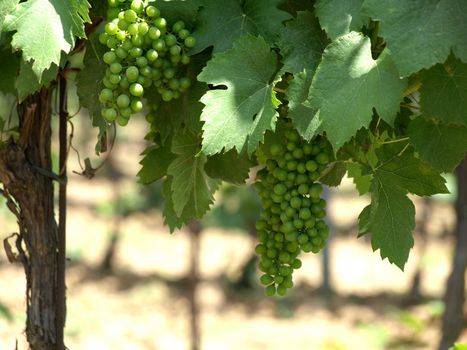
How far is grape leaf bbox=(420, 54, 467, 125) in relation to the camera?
1.27 meters

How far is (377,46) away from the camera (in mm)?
1354

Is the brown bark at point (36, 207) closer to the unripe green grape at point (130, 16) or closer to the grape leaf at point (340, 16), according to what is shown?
the unripe green grape at point (130, 16)

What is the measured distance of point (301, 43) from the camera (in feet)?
4.46

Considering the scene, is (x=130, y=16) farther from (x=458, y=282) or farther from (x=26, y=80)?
(x=458, y=282)

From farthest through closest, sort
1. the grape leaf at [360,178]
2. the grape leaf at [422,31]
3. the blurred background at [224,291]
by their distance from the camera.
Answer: the blurred background at [224,291], the grape leaf at [360,178], the grape leaf at [422,31]

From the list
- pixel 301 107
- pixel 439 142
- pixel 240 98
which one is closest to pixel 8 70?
pixel 240 98

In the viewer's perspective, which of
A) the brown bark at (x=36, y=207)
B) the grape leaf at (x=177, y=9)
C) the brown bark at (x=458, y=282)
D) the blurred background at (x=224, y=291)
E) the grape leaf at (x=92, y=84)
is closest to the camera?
the grape leaf at (x=177, y=9)

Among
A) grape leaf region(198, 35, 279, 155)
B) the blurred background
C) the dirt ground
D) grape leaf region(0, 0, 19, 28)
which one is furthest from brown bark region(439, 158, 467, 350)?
grape leaf region(0, 0, 19, 28)

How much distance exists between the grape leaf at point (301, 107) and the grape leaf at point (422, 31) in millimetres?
176

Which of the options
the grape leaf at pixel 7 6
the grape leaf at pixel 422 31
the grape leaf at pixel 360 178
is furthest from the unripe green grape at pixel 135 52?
the grape leaf at pixel 360 178

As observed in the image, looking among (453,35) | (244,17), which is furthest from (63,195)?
(453,35)

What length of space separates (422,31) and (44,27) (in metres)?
0.65

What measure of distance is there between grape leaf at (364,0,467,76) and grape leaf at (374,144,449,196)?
28cm

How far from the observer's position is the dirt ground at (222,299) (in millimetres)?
6570
